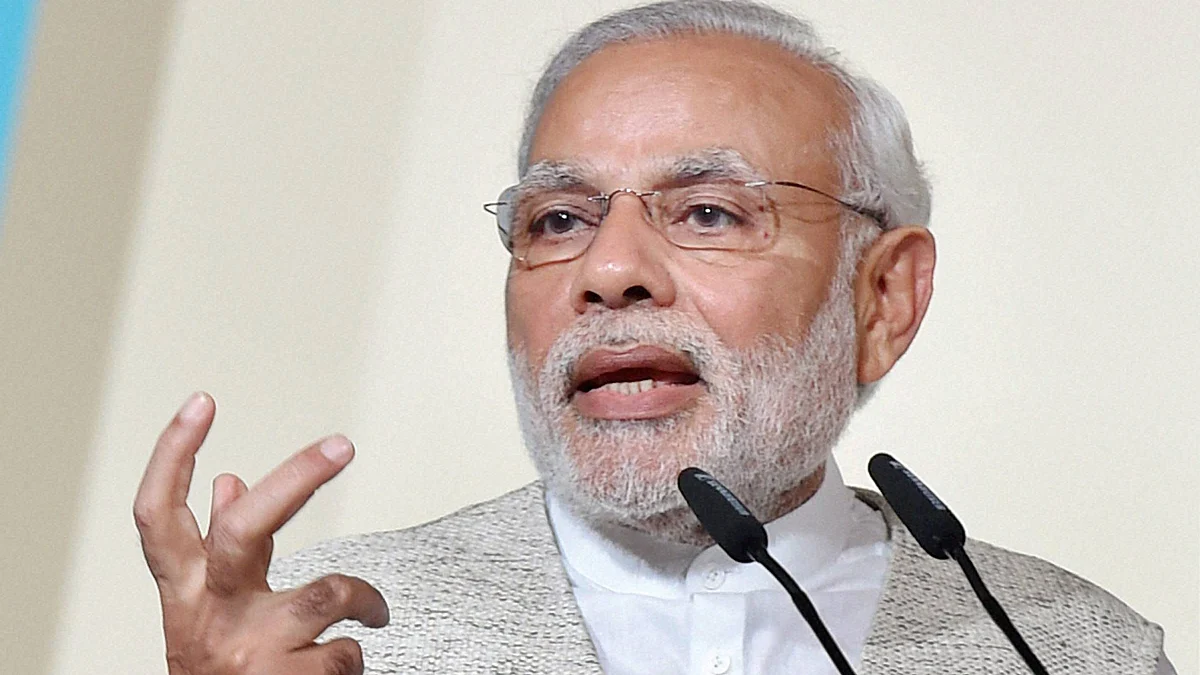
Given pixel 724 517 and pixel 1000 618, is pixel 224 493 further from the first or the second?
pixel 1000 618

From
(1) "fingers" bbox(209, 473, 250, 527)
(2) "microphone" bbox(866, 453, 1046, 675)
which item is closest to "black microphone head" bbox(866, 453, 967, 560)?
(2) "microphone" bbox(866, 453, 1046, 675)

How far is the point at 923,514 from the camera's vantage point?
3.81ft

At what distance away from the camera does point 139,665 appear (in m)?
2.12

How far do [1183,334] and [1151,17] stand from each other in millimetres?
438

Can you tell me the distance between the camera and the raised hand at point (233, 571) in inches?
42.2

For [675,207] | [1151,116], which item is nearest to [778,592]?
[675,207]

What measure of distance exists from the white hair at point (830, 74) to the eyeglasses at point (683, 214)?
0.18 feet

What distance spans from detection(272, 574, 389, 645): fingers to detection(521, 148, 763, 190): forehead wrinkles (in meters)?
0.58

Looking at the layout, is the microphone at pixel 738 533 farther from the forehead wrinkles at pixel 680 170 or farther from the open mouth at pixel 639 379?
the forehead wrinkles at pixel 680 170

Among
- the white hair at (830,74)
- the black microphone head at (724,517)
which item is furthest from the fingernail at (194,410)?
the white hair at (830,74)

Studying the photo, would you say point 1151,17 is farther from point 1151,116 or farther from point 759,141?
point 759,141

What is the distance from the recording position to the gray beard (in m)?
1.50

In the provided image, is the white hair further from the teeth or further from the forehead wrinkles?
the teeth

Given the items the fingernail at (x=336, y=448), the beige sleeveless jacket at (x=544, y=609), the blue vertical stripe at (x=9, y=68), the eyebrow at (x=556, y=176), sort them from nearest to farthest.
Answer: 1. the fingernail at (x=336, y=448)
2. the beige sleeveless jacket at (x=544, y=609)
3. the eyebrow at (x=556, y=176)
4. the blue vertical stripe at (x=9, y=68)
